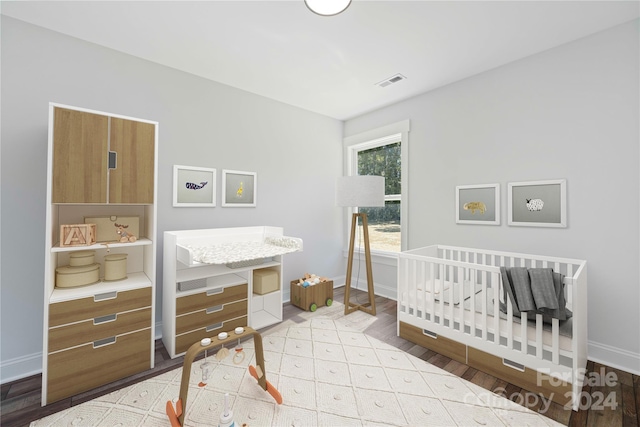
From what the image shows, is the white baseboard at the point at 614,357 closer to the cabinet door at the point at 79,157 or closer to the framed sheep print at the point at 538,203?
the framed sheep print at the point at 538,203

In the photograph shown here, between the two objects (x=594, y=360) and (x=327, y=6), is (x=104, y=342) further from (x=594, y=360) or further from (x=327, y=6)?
(x=594, y=360)

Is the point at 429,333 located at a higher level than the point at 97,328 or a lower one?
lower

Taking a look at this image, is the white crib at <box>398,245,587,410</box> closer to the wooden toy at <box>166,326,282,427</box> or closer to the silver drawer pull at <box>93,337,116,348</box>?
the wooden toy at <box>166,326,282,427</box>

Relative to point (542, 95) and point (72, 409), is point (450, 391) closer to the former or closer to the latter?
point (72, 409)

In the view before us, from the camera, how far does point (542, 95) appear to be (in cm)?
244

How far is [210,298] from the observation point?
2.38 m

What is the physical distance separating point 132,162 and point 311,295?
2.23 metres

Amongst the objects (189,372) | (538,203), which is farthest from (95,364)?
(538,203)

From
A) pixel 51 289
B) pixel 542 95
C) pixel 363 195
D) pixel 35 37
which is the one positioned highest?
pixel 35 37

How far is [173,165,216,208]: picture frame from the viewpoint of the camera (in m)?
2.71

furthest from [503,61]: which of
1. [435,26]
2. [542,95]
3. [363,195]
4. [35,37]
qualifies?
[35,37]

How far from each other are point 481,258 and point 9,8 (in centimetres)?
446

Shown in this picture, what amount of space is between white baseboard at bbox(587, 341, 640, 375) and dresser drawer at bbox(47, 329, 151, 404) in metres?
3.56

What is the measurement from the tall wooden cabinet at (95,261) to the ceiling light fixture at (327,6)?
150 centimetres
